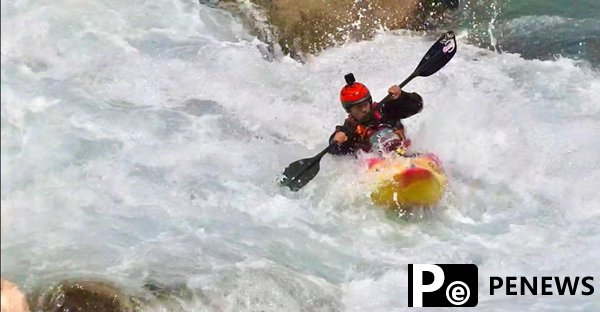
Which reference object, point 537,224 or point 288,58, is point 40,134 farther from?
point 537,224

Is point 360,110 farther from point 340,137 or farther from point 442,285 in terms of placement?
point 442,285

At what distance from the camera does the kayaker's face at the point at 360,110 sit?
6.73 metres

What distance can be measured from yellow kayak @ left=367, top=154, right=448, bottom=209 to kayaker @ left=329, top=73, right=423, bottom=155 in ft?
0.69

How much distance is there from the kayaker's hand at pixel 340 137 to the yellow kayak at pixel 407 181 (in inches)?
14.3

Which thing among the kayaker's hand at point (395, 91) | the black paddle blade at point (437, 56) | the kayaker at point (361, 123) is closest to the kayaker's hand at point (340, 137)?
the kayaker at point (361, 123)

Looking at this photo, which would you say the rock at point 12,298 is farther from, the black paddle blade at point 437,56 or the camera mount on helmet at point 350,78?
the black paddle blade at point 437,56

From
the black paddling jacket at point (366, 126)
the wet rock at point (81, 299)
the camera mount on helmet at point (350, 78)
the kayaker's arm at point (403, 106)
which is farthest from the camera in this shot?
the kayaker's arm at point (403, 106)

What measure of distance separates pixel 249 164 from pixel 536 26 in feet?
14.7

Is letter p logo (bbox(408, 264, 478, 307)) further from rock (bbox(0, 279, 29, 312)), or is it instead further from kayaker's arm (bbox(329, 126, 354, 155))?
rock (bbox(0, 279, 29, 312))

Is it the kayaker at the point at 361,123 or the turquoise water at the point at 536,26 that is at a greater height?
the turquoise water at the point at 536,26

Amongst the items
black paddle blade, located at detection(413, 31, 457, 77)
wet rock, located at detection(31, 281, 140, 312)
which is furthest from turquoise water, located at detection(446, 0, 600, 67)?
wet rock, located at detection(31, 281, 140, 312)

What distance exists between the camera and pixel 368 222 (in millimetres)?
6492

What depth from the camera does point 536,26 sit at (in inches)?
361

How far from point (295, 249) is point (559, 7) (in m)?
5.42
